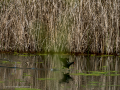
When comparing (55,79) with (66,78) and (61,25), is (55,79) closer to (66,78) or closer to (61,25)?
(66,78)

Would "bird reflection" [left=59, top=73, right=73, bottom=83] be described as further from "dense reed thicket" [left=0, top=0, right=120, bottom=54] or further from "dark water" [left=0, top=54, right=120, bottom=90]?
"dense reed thicket" [left=0, top=0, right=120, bottom=54]

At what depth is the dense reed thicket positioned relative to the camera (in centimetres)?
1021

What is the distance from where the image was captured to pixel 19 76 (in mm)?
5613

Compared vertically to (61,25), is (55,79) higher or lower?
lower

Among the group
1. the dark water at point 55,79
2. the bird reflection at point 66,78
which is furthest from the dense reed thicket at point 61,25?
the bird reflection at point 66,78

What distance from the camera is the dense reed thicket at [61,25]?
10.2 meters

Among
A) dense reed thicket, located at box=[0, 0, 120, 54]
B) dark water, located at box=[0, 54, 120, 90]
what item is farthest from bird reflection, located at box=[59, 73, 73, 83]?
dense reed thicket, located at box=[0, 0, 120, 54]

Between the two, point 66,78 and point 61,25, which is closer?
point 66,78

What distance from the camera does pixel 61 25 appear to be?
34.0ft

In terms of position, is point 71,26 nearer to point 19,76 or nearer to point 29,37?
point 29,37

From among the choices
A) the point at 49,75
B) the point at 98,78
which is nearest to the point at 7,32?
the point at 49,75

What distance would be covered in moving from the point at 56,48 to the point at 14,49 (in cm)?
163

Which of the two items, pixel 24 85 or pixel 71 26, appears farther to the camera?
pixel 71 26

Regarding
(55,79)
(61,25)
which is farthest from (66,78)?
(61,25)
